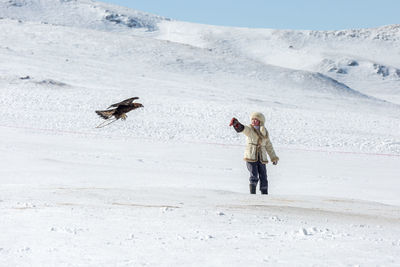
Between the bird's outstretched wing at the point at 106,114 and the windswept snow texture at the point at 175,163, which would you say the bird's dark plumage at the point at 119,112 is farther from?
the windswept snow texture at the point at 175,163

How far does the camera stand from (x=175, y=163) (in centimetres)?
1549

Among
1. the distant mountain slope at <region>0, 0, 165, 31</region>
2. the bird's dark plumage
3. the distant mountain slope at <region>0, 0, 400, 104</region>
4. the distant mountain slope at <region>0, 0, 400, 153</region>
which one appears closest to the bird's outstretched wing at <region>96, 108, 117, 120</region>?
the bird's dark plumage

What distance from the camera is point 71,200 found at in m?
6.52

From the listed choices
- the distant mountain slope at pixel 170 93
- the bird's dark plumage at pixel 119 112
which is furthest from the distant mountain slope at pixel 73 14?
the bird's dark plumage at pixel 119 112

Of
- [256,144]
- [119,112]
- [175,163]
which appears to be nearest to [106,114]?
[119,112]

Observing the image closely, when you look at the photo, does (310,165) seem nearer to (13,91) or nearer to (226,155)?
(226,155)

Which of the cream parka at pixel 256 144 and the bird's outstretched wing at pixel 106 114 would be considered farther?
the cream parka at pixel 256 144

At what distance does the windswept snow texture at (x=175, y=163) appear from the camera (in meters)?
4.28

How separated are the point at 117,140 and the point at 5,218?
14881 millimetres

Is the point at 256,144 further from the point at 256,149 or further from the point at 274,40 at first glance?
the point at 274,40

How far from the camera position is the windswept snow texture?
4.28 meters

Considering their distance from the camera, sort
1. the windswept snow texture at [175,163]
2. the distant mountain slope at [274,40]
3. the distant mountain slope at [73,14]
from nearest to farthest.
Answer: the windswept snow texture at [175,163] → the distant mountain slope at [274,40] → the distant mountain slope at [73,14]

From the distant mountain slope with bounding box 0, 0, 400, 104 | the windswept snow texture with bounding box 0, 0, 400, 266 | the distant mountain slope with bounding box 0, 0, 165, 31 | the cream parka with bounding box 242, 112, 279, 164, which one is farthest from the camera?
the distant mountain slope with bounding box 0, 0, 165, 31

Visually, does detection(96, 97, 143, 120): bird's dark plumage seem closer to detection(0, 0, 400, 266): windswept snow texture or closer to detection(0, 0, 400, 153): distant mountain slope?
detection(0, 0, 400, 266): windswept snow texture
